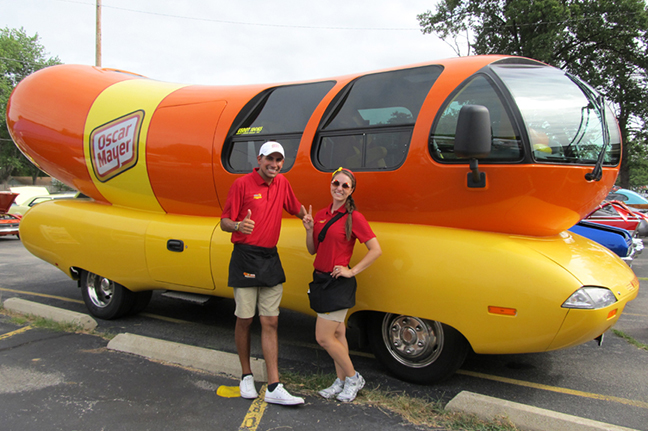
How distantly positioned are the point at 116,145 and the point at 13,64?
4405cm

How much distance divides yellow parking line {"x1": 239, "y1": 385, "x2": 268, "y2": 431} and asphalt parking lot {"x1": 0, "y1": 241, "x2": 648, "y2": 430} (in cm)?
1

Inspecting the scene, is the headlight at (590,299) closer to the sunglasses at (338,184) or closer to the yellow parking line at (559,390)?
the yellow parking line at (559,390)

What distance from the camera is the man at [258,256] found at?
3.29 m

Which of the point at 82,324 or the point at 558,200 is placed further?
the point at 82,324

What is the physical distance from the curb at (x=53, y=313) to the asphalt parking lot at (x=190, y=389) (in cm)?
21

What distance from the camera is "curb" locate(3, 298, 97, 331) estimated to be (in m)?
4.91

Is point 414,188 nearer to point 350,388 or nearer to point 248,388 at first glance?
point 350,388

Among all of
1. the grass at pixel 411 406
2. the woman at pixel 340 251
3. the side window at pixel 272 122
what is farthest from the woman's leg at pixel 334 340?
the side window at pixel 272 122

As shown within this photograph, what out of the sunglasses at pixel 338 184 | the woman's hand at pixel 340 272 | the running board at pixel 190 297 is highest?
the sunglasses at pixel 338 184

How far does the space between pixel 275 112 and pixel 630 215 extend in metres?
10.1

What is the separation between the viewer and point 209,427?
2955 millimetres

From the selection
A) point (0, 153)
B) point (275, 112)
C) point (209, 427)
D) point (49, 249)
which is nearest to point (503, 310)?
point (209, 427)

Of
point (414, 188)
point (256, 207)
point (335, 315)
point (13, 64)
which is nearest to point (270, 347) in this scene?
point (335, 315)

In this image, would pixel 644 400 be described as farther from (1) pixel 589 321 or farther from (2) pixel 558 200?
(2) pixel 558 200
